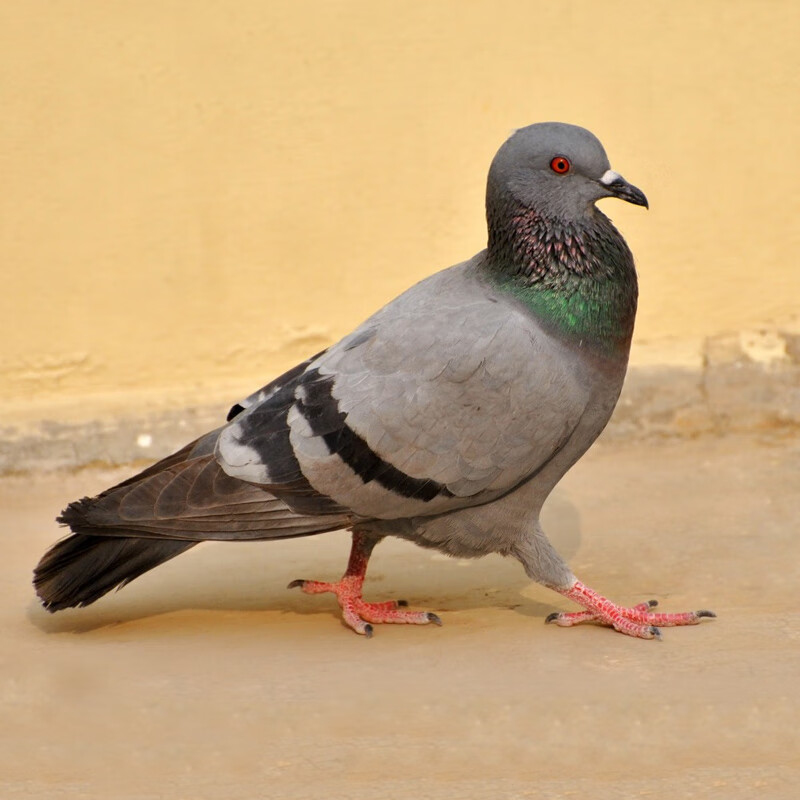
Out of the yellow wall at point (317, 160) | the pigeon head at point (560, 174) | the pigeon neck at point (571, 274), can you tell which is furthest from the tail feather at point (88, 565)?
the yellow wall at point (317, 160)

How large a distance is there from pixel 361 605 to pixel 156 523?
2.73 ft

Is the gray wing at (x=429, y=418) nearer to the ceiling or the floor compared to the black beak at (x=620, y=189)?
nearer to the floor

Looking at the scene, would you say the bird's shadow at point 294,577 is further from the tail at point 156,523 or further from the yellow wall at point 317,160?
the yellow wall at point 317,160

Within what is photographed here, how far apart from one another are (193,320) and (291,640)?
8.00 ft

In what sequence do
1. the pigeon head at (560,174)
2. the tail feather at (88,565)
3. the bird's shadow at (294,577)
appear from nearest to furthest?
the pigeon head at (560,174) → the tail feather at (88,565) → the bird's shadow at (294,577)

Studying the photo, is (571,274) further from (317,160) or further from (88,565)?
(317,160)

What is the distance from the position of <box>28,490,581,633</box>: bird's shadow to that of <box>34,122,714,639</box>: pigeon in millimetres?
400


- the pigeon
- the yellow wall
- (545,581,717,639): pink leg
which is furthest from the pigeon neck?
the yellow wall

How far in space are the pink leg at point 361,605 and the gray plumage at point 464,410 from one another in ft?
1.02

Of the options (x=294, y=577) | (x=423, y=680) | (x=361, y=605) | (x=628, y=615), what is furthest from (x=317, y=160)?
(x=423, y=680)

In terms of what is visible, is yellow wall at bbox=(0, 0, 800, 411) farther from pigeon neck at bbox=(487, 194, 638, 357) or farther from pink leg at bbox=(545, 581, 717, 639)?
pink leg at bbox=(545, 581, 717, 639)

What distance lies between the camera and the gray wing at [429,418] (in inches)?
163

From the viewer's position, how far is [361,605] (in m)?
4.70

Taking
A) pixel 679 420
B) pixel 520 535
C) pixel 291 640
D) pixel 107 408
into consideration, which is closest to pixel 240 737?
pixel 291 640
